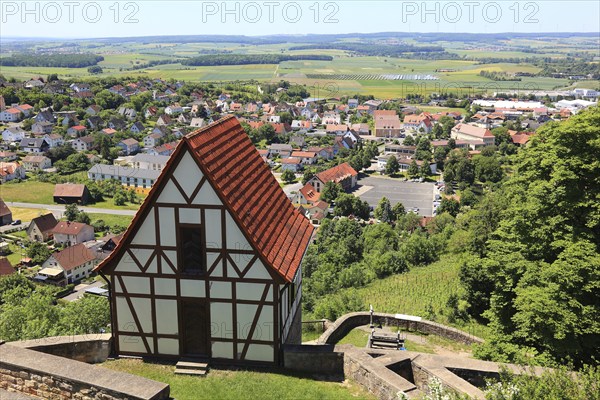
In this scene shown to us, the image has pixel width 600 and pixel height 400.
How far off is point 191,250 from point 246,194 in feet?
7.06

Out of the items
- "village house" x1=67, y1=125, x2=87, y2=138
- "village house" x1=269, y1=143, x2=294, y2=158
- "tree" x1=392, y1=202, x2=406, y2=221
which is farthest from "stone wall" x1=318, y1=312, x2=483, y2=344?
"village house" x1=67, y1=125, x2=87, y2=138

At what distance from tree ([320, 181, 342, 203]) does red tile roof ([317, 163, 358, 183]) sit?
11.1 feet

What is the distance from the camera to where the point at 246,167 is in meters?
16.0

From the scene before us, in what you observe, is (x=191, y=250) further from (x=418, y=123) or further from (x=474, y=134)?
(x=418, y=123)

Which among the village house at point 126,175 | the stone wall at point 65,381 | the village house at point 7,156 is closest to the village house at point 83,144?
the village house at point 7,156

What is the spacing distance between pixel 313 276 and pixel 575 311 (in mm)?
28892

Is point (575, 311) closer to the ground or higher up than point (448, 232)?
higher up

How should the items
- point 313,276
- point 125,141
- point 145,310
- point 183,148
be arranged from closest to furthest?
1. point 183,148
2. point 145,310
3. point 313,276
4. point 125,141

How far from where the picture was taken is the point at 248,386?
1354 cm

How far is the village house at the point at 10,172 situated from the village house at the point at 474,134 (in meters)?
99.7

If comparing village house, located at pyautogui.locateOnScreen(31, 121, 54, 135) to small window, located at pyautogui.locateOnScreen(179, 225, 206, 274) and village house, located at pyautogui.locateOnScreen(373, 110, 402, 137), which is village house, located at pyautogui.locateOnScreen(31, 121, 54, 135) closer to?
village house, located at pyautogui.locateOnScreen(373, 110, 402, 137)

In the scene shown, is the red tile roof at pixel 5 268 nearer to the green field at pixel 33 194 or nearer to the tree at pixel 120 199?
the green field at pixel 33 194

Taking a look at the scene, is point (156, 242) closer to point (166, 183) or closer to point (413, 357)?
point (166, 183)

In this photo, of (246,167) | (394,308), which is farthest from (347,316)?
(246,167)
